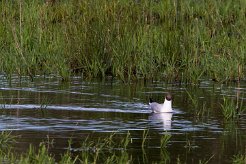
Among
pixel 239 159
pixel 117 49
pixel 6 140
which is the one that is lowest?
pixel 239 159

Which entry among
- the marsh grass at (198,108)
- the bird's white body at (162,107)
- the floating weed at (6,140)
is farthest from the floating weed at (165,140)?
the bird's white body at (162,107)

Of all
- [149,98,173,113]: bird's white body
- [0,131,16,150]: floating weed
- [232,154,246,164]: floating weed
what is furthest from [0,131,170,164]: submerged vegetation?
[149,98,173,113]: bird's white body

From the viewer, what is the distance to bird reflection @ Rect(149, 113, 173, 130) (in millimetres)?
12416

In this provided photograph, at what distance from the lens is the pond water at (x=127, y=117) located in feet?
34.5

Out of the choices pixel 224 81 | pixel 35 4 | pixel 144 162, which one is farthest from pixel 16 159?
pixel 35 4

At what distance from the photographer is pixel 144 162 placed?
31.8 feet

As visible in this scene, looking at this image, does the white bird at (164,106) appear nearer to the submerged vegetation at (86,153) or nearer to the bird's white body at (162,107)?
the bird's white body at (162,107)

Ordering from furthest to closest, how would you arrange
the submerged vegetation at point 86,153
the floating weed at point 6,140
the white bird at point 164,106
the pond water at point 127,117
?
the white bird at point 164,106 < the pond water at point 127,117 < the floating weed at point 6,140 < the submerged vegetation at point 86,153

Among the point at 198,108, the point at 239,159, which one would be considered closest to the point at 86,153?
the point at 239,159

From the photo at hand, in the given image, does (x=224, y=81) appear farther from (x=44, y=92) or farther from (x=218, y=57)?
(x=44, y=92)

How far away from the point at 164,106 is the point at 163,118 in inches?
17.2

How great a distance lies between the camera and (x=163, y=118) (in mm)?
12961

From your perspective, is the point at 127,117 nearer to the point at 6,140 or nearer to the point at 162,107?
the point at 162,107

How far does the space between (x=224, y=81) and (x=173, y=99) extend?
1953 millimetres
